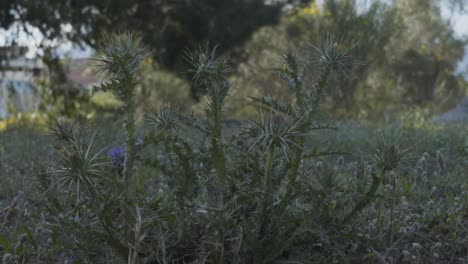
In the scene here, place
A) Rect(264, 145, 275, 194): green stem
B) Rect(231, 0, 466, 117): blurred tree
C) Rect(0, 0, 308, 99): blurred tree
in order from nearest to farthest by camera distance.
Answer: Rect(264, 145, 275, 194): green stem < Rect(0, 0, 308, 99): blurred tree < Rect(231, 0, 466, 117): blurred tree

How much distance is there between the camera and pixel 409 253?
178 cm

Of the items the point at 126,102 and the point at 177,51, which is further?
the point at 177,51

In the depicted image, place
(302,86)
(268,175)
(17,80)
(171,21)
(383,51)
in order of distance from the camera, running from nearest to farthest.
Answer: (268,175) < (302,86) < (17,80) < (171,21) < (383,51)

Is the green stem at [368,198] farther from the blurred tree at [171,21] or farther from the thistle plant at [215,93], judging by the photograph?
the blurred tree at [171,21]

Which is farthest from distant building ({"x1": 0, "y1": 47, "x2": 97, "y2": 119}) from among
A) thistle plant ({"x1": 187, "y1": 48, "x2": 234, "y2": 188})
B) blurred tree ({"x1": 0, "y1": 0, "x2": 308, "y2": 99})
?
thistle plant ({"x1": 187, "y1": 48, "x2": 234, "y2": 188})

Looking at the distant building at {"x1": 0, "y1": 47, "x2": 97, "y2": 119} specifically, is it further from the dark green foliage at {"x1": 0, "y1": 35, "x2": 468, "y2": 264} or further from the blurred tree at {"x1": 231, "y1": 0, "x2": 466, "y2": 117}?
the dark green foliage at {"x1": 0, "y1": 35, "x2": 468, "y2": 264}

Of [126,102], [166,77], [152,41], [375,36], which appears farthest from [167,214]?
[375,36]

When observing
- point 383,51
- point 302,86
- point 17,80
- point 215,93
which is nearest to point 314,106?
point 302,86

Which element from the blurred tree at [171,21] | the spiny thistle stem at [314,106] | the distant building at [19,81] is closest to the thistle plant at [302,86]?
the spiny thistle stem at [314,106]

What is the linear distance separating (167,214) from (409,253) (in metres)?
0.79

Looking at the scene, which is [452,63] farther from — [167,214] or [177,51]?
[167,214]

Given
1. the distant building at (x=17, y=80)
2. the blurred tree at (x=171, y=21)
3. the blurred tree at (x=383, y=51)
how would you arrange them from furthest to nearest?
the blurred tree at (x=383, y=51)
the distant building at (x=17, y=80)
the blurred tree at (x=171, y=21)

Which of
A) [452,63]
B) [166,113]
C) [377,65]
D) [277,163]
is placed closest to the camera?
[166,113]

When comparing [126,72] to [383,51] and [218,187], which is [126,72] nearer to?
[218,187]
